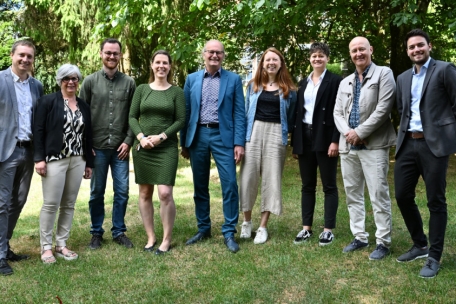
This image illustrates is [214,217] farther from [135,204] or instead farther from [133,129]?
[133,129]

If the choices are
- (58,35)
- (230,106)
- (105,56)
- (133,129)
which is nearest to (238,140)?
(230,106)

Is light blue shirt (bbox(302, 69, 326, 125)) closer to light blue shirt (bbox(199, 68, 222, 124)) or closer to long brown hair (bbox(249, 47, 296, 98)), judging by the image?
long brown hair (bbox(249, 47, 296, 98))

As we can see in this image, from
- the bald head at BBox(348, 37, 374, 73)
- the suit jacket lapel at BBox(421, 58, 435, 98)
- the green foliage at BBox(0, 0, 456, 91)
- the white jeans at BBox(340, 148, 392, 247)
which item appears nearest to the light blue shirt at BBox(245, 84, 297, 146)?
the white jeans at BBox(340, 148, 392, 247)

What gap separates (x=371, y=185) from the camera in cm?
481

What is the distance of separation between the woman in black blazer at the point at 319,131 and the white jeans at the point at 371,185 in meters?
0.22

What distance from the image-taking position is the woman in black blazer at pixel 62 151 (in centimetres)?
459

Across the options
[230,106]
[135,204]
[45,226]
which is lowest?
[135,204]

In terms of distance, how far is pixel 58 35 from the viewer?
43.8 feet

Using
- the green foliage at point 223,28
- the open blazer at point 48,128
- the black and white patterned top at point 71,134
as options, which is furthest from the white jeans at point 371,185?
the green foliage at point 223,28

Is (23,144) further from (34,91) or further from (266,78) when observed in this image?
(266,78)

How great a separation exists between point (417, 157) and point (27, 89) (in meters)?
3.69

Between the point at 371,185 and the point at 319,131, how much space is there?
77cm

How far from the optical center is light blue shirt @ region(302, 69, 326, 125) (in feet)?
17.1

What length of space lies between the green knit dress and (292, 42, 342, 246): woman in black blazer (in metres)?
1.30
